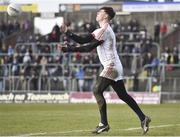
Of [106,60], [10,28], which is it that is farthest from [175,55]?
[106,60]

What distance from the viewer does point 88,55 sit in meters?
37.2

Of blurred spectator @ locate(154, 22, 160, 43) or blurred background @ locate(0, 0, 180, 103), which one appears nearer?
blurred background @ locate(0, 0, 180, 103)

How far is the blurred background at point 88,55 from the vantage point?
34844mm

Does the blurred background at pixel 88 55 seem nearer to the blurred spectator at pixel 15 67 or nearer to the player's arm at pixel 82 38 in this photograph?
the blurred spectator at pixel 15 67

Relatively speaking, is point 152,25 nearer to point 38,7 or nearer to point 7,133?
point 38,7

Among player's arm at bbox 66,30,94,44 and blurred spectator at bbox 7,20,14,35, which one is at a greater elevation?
player's arm at bbox 66,30,94,44

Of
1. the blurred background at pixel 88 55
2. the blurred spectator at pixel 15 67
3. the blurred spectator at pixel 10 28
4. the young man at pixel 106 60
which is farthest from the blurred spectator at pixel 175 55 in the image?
the young man at pixel 106 60

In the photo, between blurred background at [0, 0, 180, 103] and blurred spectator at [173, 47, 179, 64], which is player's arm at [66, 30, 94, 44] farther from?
blurred spectator at [173, 47, 179, 64]

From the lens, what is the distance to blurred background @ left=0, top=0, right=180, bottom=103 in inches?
1372

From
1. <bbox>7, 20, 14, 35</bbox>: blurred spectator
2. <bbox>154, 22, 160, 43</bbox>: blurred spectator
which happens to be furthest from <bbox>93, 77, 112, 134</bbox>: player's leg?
<bbox>7, 20, 14, 35</bbox>: blurred spectator

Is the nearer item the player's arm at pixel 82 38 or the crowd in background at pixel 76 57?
the player's arm at pixel 82 38

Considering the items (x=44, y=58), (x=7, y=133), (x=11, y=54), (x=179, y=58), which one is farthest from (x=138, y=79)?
(x=7, y=133)

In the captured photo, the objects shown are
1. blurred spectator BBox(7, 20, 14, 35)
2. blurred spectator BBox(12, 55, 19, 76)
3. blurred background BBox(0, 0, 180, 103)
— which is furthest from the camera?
blurred spectator BBox(7, 20, 14, 35)

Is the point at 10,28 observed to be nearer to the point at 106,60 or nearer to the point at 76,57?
the point at 76,57
